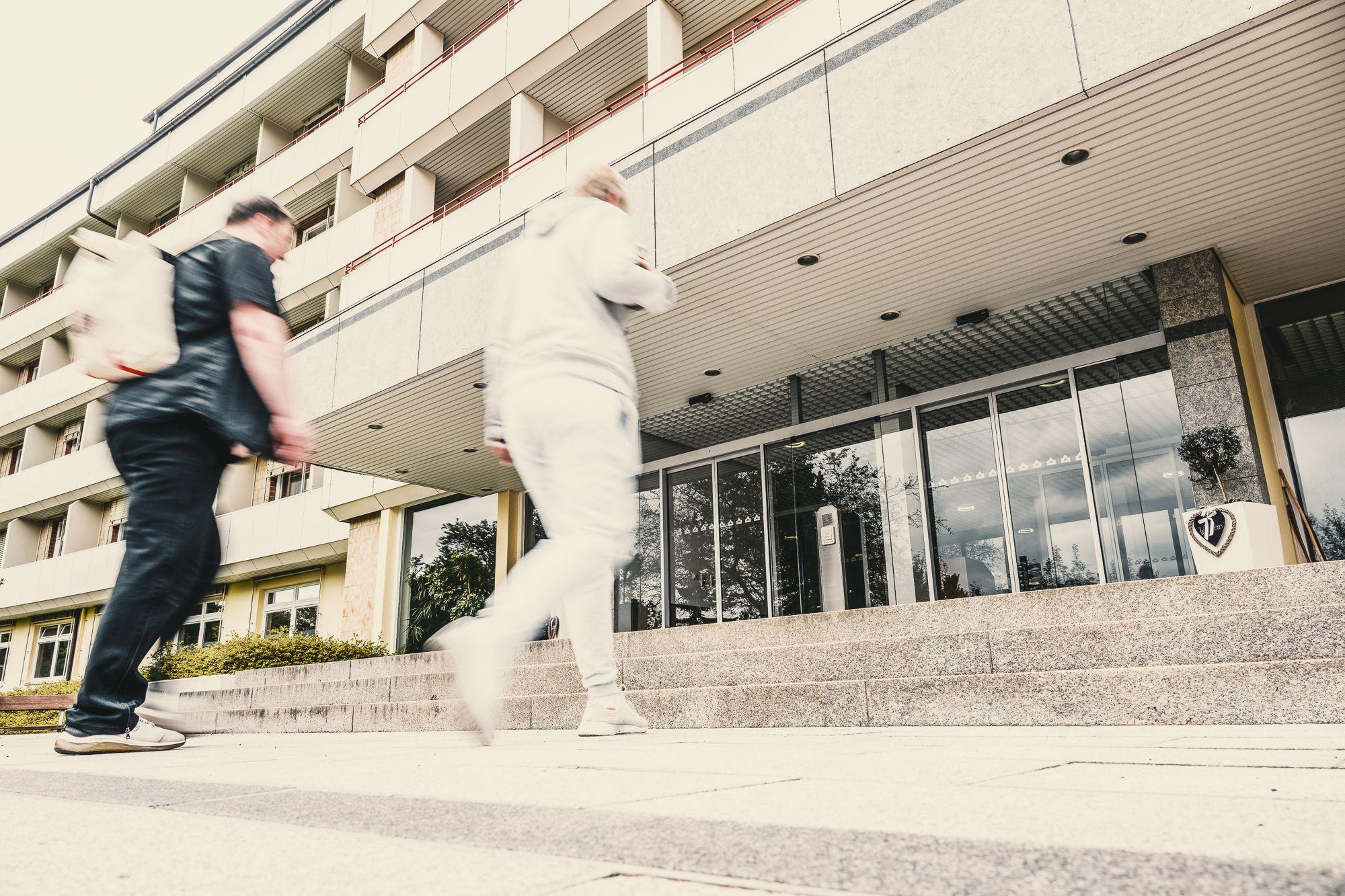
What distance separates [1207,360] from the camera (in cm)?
831

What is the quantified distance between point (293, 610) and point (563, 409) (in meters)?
21.0

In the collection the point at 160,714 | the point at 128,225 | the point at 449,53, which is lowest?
the point at 160,714

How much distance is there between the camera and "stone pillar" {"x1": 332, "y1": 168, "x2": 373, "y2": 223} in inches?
798

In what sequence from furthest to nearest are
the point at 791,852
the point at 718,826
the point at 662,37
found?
the point at 662,37, the point at 718,826, the point at 791,852

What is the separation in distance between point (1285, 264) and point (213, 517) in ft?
33.7

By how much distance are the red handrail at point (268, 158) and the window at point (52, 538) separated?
10.6 metres

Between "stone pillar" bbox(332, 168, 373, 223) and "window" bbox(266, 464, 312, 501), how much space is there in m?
6.14

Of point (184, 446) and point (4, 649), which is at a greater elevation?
point (4, 649)

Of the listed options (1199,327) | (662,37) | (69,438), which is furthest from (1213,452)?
(69,438)

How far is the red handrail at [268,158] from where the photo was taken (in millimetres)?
20578

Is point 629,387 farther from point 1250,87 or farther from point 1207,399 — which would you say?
point 1207,399

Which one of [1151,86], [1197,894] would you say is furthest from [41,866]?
[1151,86]

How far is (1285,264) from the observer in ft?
29.7

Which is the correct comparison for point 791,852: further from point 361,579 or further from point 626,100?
point 361,579
